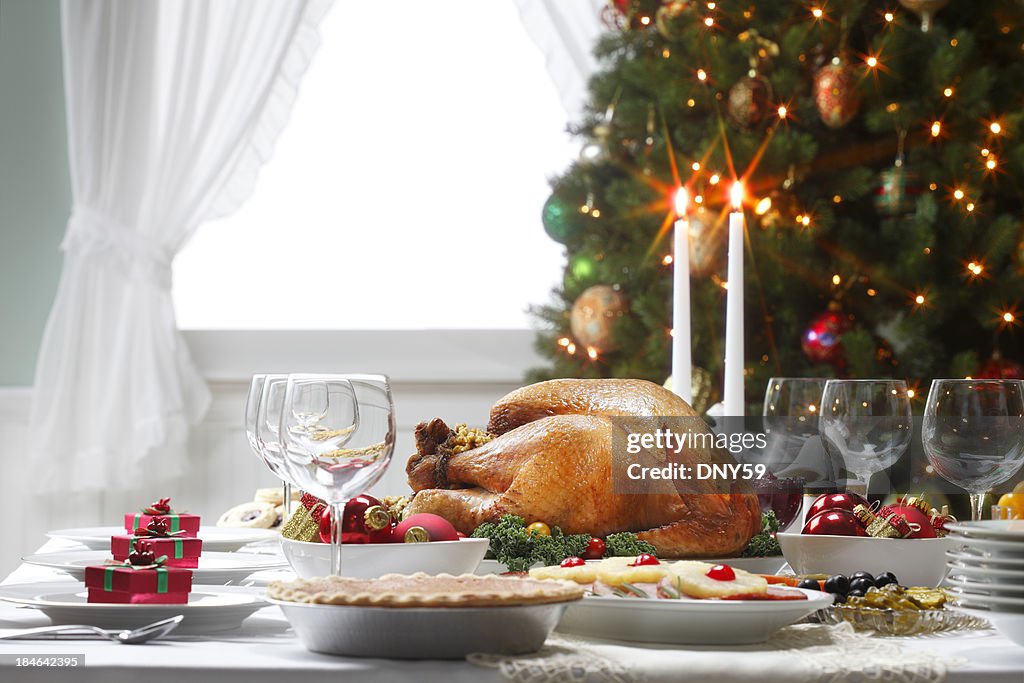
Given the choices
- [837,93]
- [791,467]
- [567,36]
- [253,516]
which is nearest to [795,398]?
[791,467]

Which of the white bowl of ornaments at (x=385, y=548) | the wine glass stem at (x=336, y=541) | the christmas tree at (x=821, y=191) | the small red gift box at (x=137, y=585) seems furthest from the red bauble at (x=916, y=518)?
the christmas tree at (x=821, y=191)

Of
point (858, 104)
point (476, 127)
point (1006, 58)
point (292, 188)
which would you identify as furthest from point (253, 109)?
point (1006, 58)

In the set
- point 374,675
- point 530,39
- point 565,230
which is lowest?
point 374,675

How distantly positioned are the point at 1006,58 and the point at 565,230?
44.4 inches

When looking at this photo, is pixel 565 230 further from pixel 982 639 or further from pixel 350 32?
pixel 982 639

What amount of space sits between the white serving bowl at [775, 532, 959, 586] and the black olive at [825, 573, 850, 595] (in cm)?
12

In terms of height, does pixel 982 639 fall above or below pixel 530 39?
below

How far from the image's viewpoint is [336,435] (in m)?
0.87

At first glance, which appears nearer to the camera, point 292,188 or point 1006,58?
point 1006,58

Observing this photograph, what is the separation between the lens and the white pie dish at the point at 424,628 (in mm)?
728

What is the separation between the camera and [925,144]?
8.93 feet

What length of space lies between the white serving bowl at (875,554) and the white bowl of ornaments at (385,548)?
285 mm

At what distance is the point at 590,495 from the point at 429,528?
0.17 metres

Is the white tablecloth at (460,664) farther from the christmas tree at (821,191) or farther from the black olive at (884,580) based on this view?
the christmas tree at (821,191)
